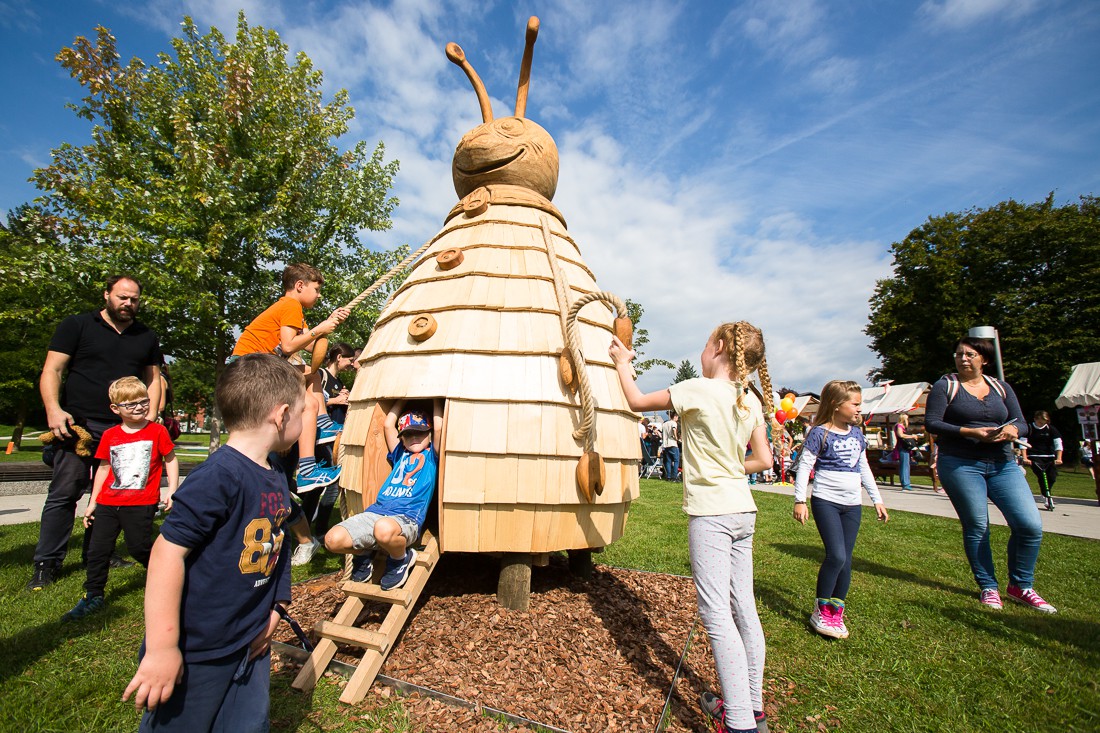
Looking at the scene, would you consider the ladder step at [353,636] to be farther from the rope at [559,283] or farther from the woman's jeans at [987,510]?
the woman's jeans at [987,510]

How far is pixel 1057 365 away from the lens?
21.0 meters

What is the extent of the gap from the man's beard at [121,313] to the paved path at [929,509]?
14.9ft

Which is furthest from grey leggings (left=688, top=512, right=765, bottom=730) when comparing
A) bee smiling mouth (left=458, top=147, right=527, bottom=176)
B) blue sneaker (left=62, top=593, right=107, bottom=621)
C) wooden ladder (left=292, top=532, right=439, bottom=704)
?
blue sneaker (left=62, top=593, right=107, bottom=621)

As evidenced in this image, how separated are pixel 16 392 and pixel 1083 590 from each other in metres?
30.1

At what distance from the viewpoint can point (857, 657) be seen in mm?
3062

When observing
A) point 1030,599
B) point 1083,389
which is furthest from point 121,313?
point 1083,389

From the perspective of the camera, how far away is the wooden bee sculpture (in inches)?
120

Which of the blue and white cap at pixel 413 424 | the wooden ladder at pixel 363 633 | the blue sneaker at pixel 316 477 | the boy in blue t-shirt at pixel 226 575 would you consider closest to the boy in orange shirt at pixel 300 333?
the blue sneaker at pixel 316 477

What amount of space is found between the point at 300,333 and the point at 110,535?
1.80m

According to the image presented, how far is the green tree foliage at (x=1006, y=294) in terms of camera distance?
2152 cm

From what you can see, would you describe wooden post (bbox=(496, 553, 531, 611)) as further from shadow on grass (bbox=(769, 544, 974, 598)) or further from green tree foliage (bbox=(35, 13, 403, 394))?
green tree foliage (bbox=(35, 13, 403, 394))

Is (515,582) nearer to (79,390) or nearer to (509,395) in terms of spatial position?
(509,395)

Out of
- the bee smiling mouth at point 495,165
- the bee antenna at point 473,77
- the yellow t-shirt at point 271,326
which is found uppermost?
the bee antenna at point 473,77

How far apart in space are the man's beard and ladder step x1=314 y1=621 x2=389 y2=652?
2.87 meters
